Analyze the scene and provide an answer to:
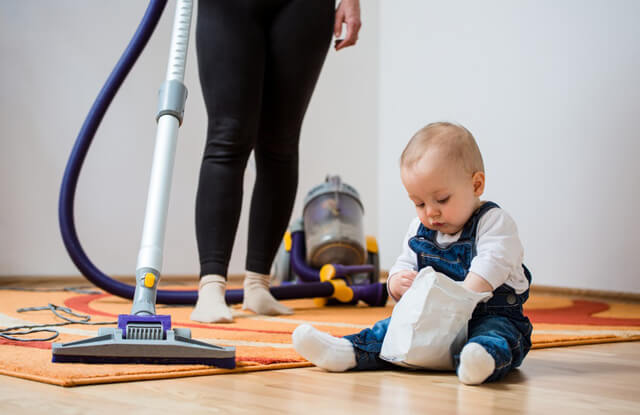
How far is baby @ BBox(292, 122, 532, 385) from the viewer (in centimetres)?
90

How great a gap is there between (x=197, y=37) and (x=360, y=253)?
98cm

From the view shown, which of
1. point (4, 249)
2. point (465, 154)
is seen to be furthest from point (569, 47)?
point (4, 249)

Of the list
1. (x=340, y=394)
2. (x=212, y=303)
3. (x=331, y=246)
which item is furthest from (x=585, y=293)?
(x=340, y=394)

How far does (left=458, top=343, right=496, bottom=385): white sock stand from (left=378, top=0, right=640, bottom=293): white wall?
5.65 feet

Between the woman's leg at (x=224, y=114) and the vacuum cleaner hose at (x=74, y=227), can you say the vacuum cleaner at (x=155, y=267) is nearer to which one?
the vacuum cleaner hose at (x=74, y=227)

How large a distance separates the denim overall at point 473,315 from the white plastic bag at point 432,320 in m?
0.04

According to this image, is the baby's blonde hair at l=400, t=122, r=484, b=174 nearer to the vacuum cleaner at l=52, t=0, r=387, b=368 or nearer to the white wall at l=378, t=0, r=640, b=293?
the vacuum cleaner at l=52, t=0, r=387, b=368

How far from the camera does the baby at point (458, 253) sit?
35.5 inches

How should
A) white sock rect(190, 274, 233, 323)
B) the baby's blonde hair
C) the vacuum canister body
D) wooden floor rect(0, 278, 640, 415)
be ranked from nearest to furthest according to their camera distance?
wooden floor rect(0, 278, 640, 415), the baby's blonde hair, white sock rect(190, 274, 233, 323), the vacuum canister body

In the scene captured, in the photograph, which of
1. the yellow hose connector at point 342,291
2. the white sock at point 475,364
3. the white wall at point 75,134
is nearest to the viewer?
the white sock at point 475,364

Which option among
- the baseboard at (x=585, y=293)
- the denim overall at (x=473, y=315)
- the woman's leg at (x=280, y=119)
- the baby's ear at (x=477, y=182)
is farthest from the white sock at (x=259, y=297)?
the baseboard at (x=585, y=293)

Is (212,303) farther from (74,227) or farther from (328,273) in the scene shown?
(328,273)

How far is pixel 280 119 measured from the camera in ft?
5.08

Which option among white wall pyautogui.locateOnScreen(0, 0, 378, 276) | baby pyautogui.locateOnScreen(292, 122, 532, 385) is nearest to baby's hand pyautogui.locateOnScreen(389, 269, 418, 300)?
baby pyautogui.locateOnScreen(292, 122, 532, 385)
